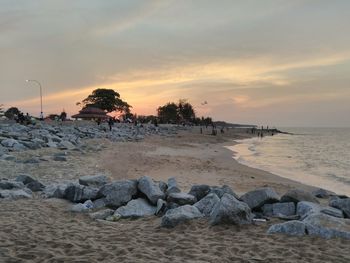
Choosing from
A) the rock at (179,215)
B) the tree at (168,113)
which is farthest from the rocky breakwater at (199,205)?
the tree at (168,113)

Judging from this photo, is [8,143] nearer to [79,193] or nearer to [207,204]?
[79,193]

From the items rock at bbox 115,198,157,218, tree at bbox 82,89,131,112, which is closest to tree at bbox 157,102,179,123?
tree at bbox 82,89,131,112

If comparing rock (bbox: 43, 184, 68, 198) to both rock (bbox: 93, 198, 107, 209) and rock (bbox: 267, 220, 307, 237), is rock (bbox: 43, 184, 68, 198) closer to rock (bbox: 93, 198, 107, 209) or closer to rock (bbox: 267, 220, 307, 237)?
rock (bbox: 93, 198, 107, 209)

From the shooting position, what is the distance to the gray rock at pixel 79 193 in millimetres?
10367

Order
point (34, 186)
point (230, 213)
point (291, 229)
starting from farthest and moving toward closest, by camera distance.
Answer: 1. point (34, 186)
2. point (230, 213)
3. point (291, 229)

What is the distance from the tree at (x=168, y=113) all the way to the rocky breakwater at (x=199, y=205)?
11143cm

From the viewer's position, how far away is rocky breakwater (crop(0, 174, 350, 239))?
25.5 ft

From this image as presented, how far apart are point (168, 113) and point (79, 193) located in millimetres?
115011

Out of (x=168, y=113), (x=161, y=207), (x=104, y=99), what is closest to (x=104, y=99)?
(x=104, y=99)

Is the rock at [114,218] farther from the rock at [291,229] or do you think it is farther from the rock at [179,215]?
the rock at [291,229]

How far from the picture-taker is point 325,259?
6.21 meters

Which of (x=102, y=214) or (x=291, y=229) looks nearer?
(x=291, y=229)

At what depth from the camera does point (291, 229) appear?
746cm

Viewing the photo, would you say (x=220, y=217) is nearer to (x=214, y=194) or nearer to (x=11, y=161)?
(x=214, y=194)
